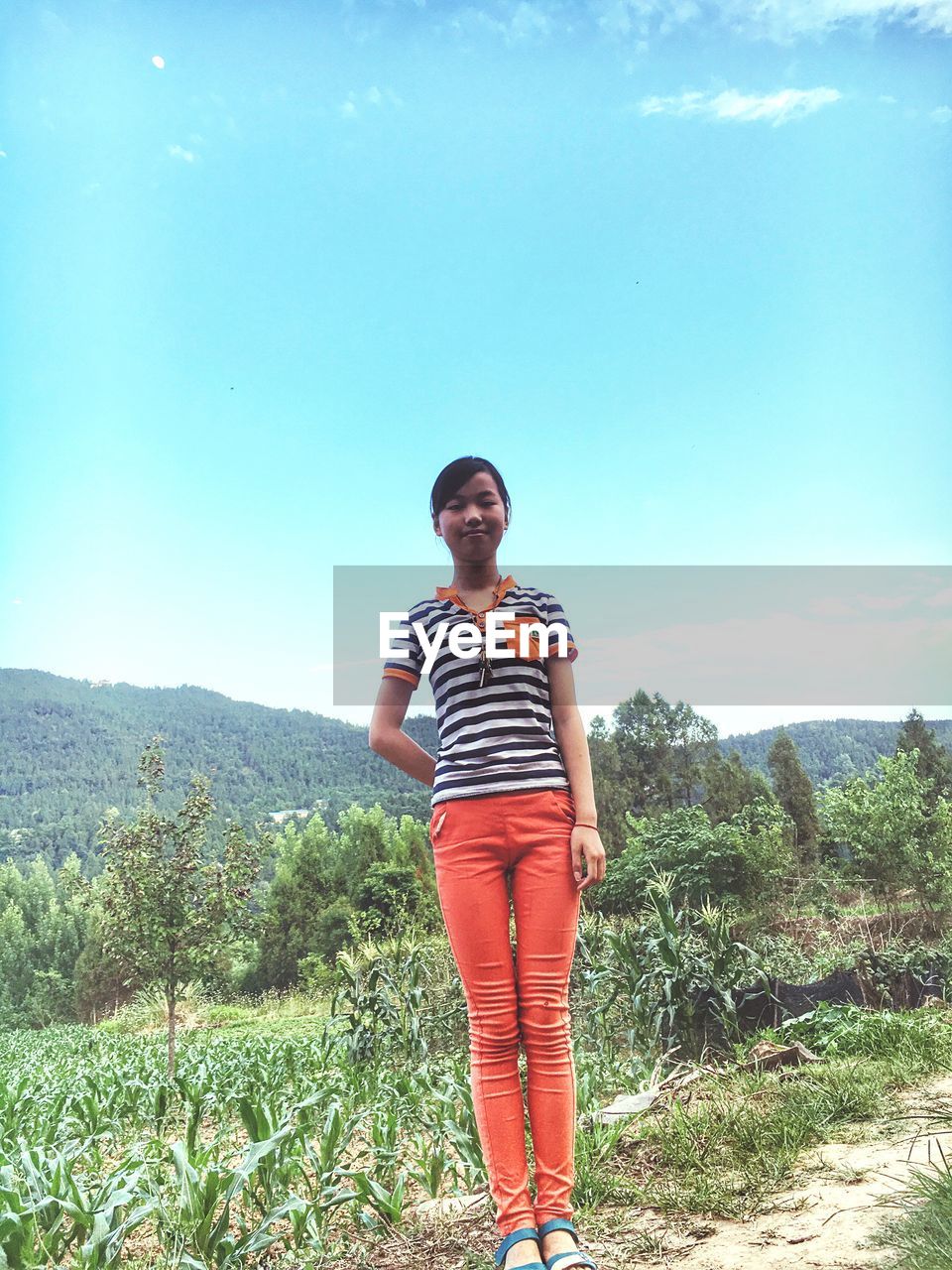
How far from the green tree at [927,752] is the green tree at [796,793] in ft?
7.49

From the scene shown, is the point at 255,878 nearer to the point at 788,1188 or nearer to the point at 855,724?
the point at 788,1188

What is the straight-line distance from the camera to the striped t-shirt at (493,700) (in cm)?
126

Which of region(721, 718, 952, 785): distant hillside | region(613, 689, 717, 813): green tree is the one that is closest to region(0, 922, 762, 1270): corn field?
region(613, 689, 717, 813): green tree

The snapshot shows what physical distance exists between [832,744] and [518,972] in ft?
72.4

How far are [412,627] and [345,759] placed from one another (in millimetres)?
24565

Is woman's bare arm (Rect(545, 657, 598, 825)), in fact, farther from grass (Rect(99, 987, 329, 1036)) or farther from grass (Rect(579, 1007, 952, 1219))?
grass (Rect(99, 987, 329, 1036))

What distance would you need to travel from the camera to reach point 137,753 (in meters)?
19.5

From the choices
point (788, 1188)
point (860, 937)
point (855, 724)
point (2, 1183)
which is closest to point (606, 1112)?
point (788, 1188)

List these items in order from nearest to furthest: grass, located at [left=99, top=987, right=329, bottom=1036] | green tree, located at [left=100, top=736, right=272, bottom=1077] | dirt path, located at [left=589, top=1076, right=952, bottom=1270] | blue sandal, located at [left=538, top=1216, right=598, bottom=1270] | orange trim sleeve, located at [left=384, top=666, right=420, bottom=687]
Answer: blue sandal, located at [left=538, top=1216, right=598, bottom=1270]
dirt path, located at [left=589, top=1076, right=952, bottom=1270]
orange trim sleeve, located at [left=384, top=666, right=420, bottom=687]
green tree, located at [left=100, top=736, right=272, bottom=1077]
grass, located at [left=99, top=987, right=329, bottom=1036]

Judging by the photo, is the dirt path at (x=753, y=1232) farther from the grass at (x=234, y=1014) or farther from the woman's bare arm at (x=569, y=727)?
the grass at (x=234, y=1014)

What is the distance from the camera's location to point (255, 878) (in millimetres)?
7066

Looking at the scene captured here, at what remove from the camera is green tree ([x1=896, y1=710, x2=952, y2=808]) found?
19.0 metres

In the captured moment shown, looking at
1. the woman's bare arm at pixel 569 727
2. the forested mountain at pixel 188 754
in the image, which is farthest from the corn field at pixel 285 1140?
the forested mountain at pixel 188 754

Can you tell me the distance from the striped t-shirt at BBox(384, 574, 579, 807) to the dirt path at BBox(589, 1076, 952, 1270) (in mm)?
717
